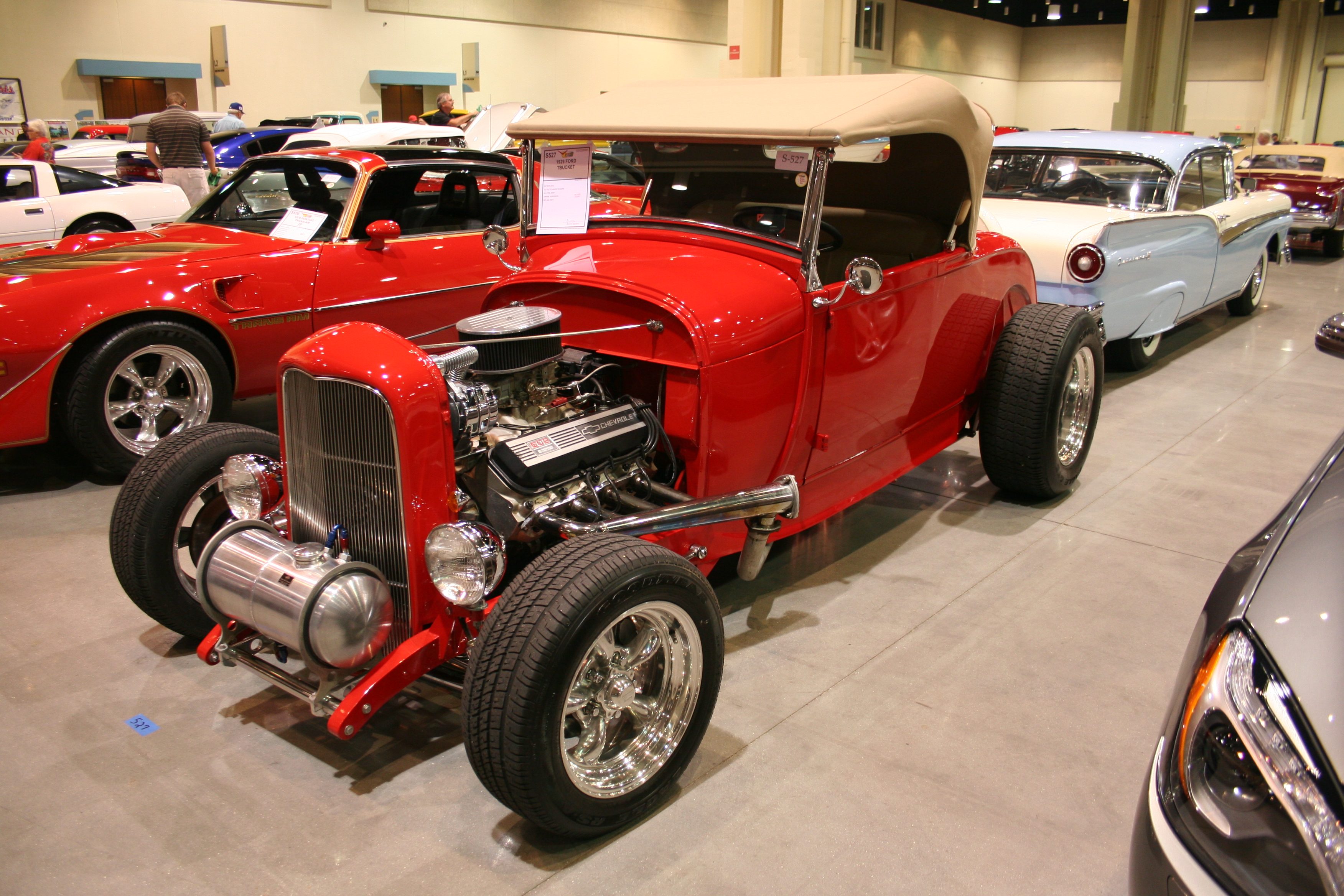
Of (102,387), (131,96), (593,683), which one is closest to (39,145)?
(102,387)

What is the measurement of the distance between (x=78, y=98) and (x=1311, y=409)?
19.4 meters

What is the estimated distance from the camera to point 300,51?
63.2 feet

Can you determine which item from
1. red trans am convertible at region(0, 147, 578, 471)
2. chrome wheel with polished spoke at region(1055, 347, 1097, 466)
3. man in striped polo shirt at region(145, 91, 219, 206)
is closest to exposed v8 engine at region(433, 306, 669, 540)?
chrome wheel with polished spoke at region(1055, 347, 1097, 466)

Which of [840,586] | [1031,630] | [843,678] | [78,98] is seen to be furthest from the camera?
[78,98]

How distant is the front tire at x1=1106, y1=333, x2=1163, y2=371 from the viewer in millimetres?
6934

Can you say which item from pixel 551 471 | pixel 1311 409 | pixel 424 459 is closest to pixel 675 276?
pixel 551 471

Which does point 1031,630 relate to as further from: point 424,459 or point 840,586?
point 424,459

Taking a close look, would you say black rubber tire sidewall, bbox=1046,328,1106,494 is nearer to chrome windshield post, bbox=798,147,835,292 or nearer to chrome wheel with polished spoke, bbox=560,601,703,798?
chrome windshield post, bbox=798,147,835,292

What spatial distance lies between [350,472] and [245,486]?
47cm

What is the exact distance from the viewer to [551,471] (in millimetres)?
2777

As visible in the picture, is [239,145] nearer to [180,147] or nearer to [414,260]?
[180,147]

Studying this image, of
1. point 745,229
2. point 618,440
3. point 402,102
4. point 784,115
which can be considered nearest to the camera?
point 618,440

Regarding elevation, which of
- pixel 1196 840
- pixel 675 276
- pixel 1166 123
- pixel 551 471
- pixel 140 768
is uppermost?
pixel 1166 123

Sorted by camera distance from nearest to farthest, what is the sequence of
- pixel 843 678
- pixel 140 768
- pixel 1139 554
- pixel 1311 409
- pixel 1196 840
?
pixel 1196 840
pixel 140 768
pixel 843 678
pixel 1139 554
pixel 1311 409
